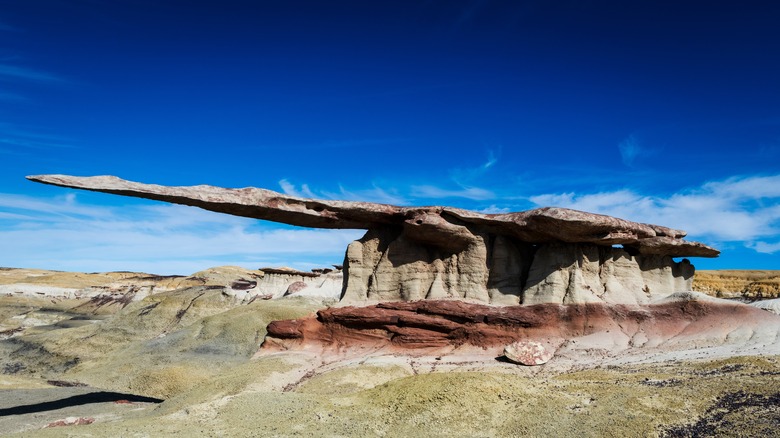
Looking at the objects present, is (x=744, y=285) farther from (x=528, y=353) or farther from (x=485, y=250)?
A: (x=528, y=353)

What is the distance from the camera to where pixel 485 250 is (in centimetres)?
2203

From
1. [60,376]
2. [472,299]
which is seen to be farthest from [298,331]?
[60,376]

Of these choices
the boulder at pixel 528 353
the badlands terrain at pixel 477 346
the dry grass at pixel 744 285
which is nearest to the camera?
the badlands terrain at pixel 477 346

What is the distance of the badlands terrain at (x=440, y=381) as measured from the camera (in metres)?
12.6

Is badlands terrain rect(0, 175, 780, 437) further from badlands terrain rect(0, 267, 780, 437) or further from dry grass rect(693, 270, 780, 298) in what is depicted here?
dry grass rect(693, 270, 780, 298)

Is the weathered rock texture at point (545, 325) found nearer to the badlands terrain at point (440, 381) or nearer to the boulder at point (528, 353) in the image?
the badlands terrain at point (440, 381)

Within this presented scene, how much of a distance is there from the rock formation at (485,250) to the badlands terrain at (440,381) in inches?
42.2

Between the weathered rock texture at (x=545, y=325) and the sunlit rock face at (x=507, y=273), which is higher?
the sunlit rock face at (x=507, y=273)

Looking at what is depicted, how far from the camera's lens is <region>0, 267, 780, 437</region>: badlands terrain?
12.6 meters

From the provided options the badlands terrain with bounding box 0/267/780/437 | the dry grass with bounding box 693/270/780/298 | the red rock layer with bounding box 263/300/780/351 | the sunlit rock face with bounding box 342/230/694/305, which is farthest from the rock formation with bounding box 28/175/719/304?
the dry grass with bounding box 693/270/780/298

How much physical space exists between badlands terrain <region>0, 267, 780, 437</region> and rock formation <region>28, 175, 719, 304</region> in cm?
107

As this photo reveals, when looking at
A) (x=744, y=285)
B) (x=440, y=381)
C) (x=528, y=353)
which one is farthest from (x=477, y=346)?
(x=744, y=285)

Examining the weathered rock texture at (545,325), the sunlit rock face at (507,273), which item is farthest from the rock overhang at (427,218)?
the weathered rock texture at (545,325)

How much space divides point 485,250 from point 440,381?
844cm
